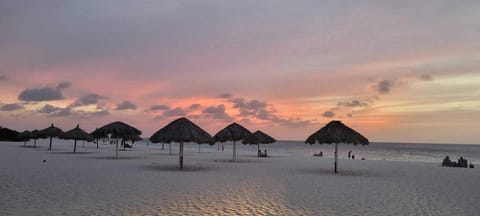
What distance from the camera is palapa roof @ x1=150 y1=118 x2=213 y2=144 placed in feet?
54.9

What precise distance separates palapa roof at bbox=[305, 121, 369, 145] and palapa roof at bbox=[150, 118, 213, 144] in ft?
17.1

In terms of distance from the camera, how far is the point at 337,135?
16.1 m

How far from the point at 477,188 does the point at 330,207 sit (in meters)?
7.74

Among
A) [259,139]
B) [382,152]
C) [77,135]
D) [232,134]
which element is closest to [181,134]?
[232,134]

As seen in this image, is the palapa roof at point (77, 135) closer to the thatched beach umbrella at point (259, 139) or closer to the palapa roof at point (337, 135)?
the thatched beach umbrella at point (259, 139)

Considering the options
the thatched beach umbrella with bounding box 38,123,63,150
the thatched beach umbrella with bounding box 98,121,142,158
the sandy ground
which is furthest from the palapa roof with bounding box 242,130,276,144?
the thatched beach umbrella with bounding box 38,123,63,150

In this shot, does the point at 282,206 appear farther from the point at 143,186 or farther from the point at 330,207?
the point at 143,186

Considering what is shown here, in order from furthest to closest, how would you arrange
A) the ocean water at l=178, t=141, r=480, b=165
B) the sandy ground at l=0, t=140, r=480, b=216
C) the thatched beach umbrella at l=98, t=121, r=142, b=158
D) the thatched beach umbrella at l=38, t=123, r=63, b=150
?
the ocean water at l=178, t=141, r=480, b=165, the thatched beach umbrella at l=38, t=123, r=63, b=150, the thatched beach umbrella at l=98, t=121, r=142, b=158, the sandy ground at l=0, t=140, r=480, b=216

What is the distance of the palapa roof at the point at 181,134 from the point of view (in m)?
16.7

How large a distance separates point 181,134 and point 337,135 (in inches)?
282

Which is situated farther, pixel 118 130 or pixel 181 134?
pixel 118 130

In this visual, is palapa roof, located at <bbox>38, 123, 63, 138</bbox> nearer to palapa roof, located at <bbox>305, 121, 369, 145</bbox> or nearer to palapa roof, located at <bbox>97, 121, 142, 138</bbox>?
palapa roof, located at <bbox>97, 121, 142, 138</bbox>

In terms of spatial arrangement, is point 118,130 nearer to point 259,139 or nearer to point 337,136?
point 259,139

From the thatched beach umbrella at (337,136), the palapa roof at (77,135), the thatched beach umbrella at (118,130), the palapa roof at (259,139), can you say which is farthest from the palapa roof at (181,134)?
the palapa roof at (77,135)
